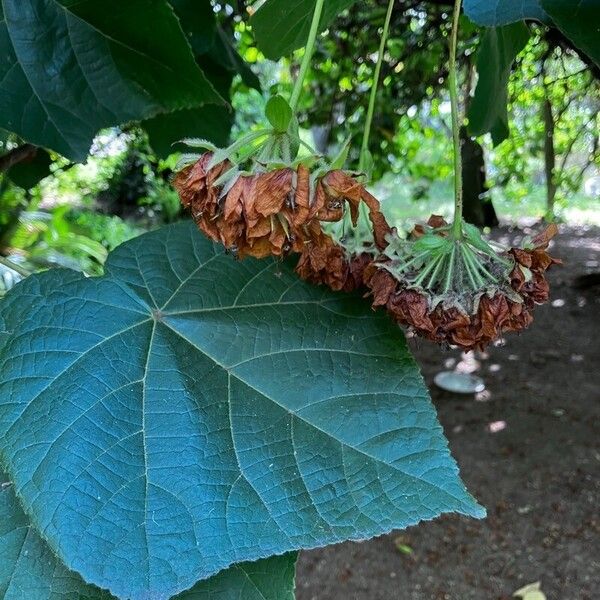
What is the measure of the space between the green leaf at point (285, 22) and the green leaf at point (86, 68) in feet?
0.53

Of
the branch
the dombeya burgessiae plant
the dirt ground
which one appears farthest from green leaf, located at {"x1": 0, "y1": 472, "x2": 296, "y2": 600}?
the dirt ground

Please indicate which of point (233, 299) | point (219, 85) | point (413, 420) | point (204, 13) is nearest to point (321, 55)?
point (219, 85)

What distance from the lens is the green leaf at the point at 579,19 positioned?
0.78 meters

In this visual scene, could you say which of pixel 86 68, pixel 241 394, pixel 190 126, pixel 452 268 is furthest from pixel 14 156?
pixel 452 268

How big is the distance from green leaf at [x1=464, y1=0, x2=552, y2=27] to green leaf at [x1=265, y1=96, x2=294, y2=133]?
306mm

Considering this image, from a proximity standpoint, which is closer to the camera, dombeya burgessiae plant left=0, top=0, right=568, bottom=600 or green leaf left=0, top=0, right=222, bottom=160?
dombeya burgessiae plant left=0, top=0, right=568, bottom=600

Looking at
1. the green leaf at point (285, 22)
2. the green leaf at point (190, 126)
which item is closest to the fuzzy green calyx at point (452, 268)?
the green leaf at point (285, 22)

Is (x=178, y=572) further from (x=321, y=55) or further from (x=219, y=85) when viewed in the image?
(x=321, y=55)

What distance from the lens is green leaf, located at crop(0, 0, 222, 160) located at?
104 cm

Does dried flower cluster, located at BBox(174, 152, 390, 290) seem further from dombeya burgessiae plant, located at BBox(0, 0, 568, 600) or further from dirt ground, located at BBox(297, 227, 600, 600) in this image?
dirt ground, located at BBox(297, 227, 600, 600)

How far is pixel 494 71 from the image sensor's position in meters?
1.34

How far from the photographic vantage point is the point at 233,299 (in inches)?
37.6

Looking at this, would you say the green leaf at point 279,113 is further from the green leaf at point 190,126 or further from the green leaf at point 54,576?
the green leaf at point 190,126

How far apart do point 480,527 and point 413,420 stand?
289 cm
